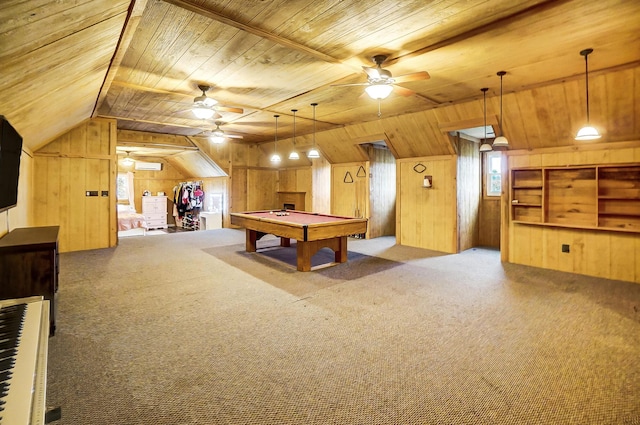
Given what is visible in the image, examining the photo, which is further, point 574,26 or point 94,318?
point 94,318

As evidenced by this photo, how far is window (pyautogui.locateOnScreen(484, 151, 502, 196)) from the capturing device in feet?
24.2

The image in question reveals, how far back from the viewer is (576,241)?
200 inches

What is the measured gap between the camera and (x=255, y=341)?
281cm

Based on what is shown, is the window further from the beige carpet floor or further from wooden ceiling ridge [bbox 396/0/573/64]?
wooden ceiling ridge [bbox 396/0/573/64]

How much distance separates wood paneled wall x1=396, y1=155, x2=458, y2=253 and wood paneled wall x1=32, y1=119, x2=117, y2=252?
6.22 m

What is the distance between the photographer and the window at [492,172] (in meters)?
7.37

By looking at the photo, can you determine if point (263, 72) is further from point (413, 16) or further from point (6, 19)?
point (6, 19)

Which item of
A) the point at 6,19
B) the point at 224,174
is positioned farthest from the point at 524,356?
the point at 224,174

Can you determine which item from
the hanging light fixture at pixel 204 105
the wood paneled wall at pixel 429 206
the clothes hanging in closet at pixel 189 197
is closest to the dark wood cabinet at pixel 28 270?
the hanging light fixture at pixel 204 105

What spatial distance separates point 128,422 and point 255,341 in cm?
110

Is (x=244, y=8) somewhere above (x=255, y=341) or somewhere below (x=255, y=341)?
above

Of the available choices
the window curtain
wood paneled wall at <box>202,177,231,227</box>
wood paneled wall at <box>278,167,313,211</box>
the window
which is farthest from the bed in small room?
the window

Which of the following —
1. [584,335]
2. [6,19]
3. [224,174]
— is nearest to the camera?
[6,19]

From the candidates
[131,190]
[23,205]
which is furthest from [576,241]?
[131,190]
